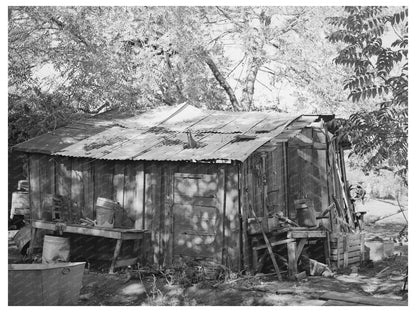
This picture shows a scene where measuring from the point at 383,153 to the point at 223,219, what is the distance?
11.5 ft

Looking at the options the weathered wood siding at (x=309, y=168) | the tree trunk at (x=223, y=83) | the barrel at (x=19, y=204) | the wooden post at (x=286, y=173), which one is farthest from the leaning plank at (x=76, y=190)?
the tree trunk at (x=223, y=83)

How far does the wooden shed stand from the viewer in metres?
11.9

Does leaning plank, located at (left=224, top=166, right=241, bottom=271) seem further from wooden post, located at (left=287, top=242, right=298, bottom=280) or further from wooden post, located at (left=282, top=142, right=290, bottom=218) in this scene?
wooden post, located at (left=282, top=142, right=290, bottom=218)

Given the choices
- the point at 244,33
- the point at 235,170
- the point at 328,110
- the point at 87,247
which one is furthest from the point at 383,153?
the point at 244,33

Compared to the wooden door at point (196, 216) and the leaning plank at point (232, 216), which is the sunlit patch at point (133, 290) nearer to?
the wooden door at point (196, 216)

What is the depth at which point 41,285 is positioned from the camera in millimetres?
8695

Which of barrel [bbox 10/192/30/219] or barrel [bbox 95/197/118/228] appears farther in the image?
barrel [bbox 10/192/30/219]

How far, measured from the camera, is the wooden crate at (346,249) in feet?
41.3

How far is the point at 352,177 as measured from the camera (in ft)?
73.1

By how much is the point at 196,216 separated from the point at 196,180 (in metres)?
0.74

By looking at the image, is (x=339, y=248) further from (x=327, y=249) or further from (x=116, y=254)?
(x=116, y=254)

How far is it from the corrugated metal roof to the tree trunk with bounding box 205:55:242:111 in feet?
15.2

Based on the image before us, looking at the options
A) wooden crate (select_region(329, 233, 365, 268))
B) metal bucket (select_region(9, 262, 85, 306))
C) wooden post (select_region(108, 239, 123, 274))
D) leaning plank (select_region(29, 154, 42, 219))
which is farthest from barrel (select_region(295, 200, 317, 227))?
leaning plank (select_region(29, 154, 42, 219))

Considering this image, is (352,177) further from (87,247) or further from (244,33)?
(87,247)
